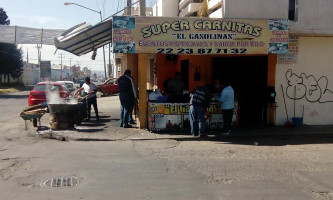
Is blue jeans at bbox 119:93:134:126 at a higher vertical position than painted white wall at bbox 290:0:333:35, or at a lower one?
lower

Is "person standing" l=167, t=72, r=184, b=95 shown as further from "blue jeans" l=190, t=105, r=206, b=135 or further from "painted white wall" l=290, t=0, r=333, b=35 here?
"painted white wall" l=290, t=0, r=333, b=35

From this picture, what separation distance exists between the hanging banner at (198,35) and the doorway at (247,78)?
2.08m

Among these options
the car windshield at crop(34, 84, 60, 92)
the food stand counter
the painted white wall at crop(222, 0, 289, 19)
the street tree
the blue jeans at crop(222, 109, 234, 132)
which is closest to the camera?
the blue jeans at crop(222, 109, 234, 132)

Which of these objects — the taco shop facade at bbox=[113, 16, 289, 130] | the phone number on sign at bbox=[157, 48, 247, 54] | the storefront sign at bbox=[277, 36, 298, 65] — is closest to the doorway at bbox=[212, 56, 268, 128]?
the taco shop facade at bbox=[113, 16, 289, 130]

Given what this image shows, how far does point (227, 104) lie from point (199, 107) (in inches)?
34.9

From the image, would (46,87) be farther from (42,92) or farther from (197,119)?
(197,119)

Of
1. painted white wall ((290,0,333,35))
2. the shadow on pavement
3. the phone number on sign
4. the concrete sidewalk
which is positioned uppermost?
painted white wall ((290,0,333,35))

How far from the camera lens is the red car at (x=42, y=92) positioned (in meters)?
14.6

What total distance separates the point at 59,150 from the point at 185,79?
8307 millimetres

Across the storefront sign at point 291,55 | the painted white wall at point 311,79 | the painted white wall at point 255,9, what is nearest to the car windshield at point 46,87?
the painted white wall at point 255,9

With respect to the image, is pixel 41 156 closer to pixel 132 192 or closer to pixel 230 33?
pixel 132 192

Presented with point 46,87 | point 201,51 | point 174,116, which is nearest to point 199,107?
point 174,116

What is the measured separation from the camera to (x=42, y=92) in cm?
1476

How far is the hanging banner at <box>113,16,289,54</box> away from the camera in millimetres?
9547
